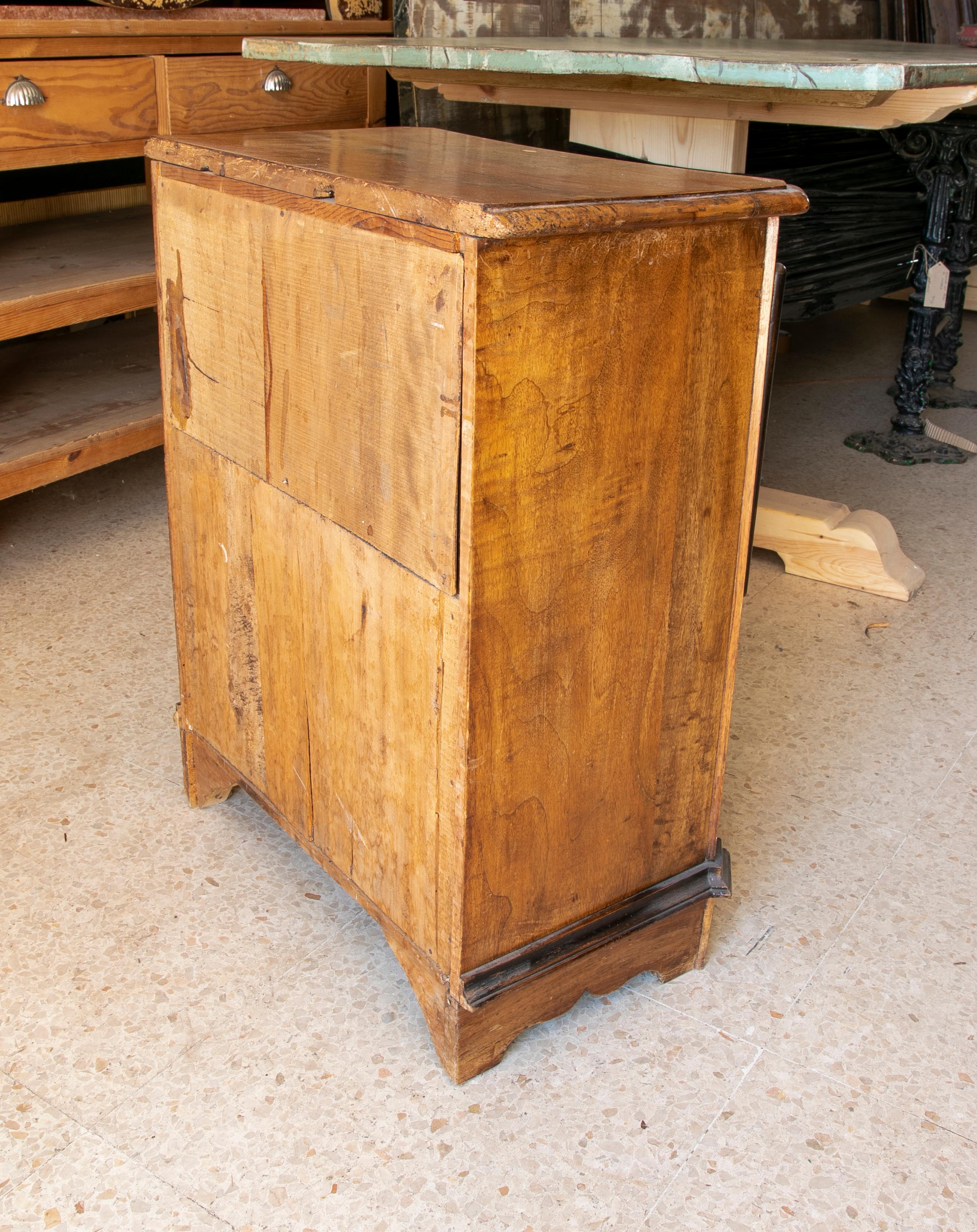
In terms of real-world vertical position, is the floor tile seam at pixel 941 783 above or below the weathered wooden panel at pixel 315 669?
below

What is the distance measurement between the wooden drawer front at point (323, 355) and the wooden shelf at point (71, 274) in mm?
884

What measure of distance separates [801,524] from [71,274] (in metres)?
1.50

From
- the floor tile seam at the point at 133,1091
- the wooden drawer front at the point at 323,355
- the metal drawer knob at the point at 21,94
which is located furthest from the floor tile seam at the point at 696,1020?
the metal drawer knob at the point at 21,94

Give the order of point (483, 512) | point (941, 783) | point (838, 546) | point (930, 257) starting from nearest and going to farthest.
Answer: point (483, 512)
point (941, 783)
point (838, 546)
point (930, 257)

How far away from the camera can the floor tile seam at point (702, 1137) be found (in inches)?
40.9

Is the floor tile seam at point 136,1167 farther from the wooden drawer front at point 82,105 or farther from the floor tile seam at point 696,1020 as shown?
the wooden drawer front at point 82,105

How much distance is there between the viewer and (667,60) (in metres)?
1.54

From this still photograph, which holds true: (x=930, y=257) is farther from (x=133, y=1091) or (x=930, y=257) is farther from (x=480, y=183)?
(x=133, y=1091)

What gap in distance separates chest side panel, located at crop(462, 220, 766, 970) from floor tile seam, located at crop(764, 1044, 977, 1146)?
0.21 m

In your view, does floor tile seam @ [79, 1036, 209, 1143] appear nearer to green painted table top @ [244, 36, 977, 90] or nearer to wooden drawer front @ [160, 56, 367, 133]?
green painted table top @ [244, 36, 977, 90]

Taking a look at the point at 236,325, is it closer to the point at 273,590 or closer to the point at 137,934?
the point at 273,590

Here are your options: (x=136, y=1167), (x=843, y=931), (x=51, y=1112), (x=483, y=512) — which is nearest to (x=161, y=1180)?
(x=136, y=1167)

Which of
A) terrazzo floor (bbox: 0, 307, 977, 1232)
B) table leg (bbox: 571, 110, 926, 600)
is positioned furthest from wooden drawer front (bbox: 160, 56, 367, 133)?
terrazzo floor (bbox: 0, 307, 977, 1232)

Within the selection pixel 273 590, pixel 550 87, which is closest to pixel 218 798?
pixel 273 590
